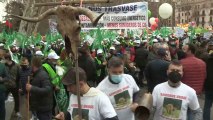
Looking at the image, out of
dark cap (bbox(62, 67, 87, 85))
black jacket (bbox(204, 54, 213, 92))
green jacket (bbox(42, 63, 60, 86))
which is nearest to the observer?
dark cap (bbox(62, 67, 87, 85))

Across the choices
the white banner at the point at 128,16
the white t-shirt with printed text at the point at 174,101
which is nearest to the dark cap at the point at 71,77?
the white t-shirt with printed text at the point at 174,101

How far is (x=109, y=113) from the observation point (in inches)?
150

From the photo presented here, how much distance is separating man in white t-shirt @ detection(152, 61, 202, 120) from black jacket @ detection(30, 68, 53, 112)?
226cm

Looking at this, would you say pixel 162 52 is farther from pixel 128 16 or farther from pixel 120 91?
pixel 128 16

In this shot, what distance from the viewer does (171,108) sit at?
15.6 feet

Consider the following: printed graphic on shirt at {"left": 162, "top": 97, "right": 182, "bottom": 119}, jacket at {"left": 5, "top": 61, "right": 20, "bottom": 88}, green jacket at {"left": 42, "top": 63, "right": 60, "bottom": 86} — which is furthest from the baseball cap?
jacket at {"left": 5, "top": 61, "right": 20, "bottom": 88}

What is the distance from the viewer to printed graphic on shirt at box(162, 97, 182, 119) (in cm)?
470

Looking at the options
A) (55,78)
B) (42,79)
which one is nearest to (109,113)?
(42,79)

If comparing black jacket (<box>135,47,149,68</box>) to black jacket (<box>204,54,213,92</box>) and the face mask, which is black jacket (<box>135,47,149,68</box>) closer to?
black jacket (<box>204,54,213,92</box>)

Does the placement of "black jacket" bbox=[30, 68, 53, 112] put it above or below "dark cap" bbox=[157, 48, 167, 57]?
below

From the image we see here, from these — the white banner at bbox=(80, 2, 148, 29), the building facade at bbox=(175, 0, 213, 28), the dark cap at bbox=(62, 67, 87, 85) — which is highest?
the white banner at bbox=(80, 2, 148, 29)

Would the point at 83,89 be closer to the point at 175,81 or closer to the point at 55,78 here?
the point at 175,81

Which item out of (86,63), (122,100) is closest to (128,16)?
(86,63)

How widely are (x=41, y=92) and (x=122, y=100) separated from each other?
1.87 metres
